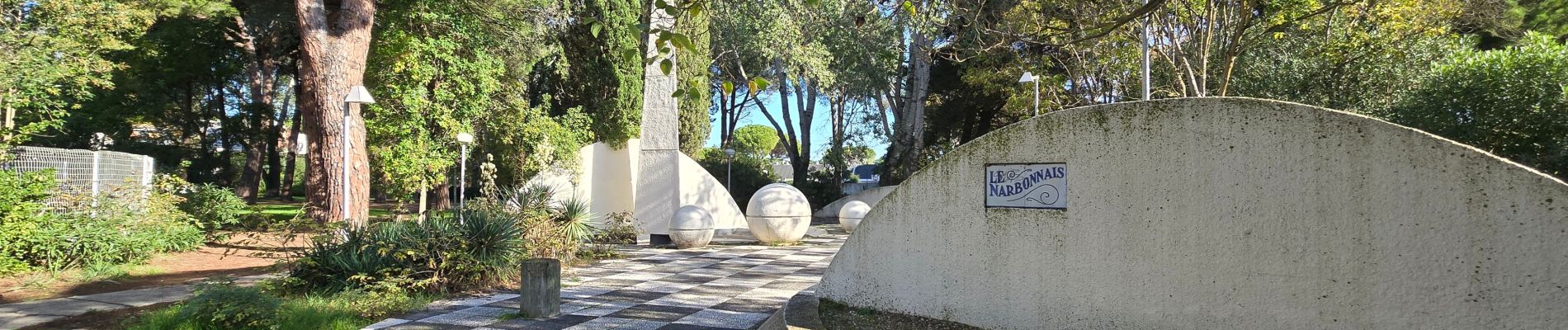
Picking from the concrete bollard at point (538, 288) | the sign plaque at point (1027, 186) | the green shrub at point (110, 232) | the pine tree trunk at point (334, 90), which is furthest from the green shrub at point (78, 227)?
the sign plaque at point (1027, 186)

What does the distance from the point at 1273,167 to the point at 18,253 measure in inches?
522

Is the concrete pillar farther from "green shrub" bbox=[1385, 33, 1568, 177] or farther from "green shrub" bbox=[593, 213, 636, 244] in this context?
"green shrub" bbox=[1385, 33, 1568, 177]

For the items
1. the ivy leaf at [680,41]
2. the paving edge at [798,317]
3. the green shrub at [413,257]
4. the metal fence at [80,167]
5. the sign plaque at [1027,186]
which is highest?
the ivy leaf at [680,41]

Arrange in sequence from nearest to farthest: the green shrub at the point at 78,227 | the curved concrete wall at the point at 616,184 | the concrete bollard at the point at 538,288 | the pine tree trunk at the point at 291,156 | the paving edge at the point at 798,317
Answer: the paving edge at the point at 798,317
the concrete bollard at the point at 538,288
the green shrub at the point at 78,227
the curved concrete wall at the point at 616,184
the pine tree trunk at the point at 291,156

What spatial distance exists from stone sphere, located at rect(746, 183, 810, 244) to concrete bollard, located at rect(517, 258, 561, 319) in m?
8.23

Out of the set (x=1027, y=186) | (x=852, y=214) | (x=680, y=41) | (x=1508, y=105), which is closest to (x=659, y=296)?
(x=1027, y=186)

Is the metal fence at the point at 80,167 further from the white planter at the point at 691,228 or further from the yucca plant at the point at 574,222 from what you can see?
the white planter at the point at 691,228

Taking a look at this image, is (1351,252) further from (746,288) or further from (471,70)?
(471,70)

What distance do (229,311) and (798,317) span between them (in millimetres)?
4097

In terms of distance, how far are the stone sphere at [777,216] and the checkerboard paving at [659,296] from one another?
2.02 metres

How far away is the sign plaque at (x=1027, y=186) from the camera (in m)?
5.41

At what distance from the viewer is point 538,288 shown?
7.16 meters

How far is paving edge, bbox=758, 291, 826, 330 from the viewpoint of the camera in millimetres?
5816

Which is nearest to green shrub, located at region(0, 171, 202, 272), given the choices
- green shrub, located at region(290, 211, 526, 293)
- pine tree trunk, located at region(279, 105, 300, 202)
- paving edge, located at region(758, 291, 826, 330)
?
green shrub, located at region(290, 211, 526, 293)
